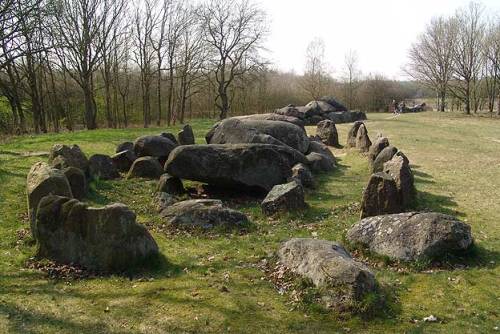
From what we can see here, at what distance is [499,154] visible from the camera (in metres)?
22.9

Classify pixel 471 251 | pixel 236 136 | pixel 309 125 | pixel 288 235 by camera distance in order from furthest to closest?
1. pixel 309 125
2. pixel 236 136
3. pixel 288 235
4. pixel 471 251

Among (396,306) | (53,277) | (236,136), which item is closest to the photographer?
(396,306)

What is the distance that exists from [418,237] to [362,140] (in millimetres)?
14660

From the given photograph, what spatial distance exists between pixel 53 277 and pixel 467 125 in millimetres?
39347

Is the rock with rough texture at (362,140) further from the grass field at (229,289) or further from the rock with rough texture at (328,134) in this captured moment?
the grass field at (229,289)

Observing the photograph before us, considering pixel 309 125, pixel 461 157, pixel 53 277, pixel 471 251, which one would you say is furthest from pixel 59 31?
pixel 471 251

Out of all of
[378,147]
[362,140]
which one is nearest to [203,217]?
[378,147]

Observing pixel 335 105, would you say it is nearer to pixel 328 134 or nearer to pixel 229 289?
pixel 328 134

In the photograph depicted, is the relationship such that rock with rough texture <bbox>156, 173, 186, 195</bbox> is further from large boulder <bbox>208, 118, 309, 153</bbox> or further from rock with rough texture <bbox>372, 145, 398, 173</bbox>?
rock with rough texture <bbox>372, 145, 398, 173</bbox>

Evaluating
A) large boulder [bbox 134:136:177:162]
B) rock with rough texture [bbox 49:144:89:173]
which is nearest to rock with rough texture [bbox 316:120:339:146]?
large boulder [bbox 134:136:177:162]

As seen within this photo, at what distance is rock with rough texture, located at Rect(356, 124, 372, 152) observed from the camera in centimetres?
2252

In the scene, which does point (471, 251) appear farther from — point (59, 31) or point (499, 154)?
point (59, 31)

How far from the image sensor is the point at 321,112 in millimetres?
42375

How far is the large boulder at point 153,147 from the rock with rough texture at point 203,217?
6874 mm
